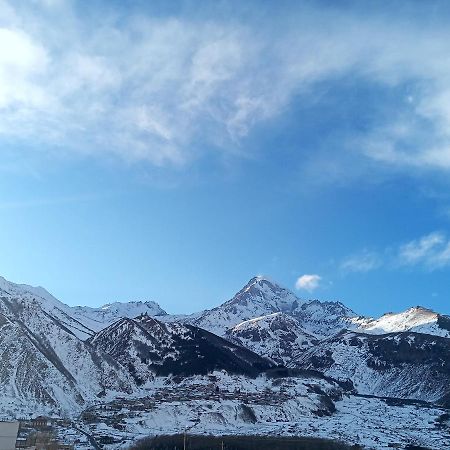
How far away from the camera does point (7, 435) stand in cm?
8369

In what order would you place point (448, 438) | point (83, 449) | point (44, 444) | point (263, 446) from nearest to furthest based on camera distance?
point (44, 444)
point (83, 449)
point (263, 446)
point (448, 438)

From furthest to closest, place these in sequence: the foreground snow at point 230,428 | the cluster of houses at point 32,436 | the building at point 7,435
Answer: the foreground snow at point 230,428 < the cluster of houses at point 32,436 < the building at point 7,435

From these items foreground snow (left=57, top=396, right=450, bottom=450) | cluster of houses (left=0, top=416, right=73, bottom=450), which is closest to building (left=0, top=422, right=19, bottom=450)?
cluster of houses (left=0, top=416, right=73, bottom=450)

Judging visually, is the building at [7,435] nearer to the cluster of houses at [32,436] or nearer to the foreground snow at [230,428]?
the cluster of houses at [32,436]

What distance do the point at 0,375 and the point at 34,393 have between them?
46.4 feet

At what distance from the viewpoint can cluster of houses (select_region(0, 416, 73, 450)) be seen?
275ft

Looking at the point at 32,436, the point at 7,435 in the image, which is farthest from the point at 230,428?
the point at 7,435

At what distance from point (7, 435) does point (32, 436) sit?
5801 centimetres

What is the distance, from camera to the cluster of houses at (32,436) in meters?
83.7

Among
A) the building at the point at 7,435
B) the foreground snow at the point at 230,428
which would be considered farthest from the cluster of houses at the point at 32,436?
the foreground snow at the point at 230,428

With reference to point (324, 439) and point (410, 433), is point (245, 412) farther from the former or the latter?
point (410, 433)

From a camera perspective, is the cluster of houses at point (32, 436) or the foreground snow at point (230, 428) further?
the foreground snow at point (230, 428)

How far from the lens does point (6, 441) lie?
274 ft

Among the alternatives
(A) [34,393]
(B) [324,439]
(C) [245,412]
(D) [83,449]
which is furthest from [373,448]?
(A) [34,393]
